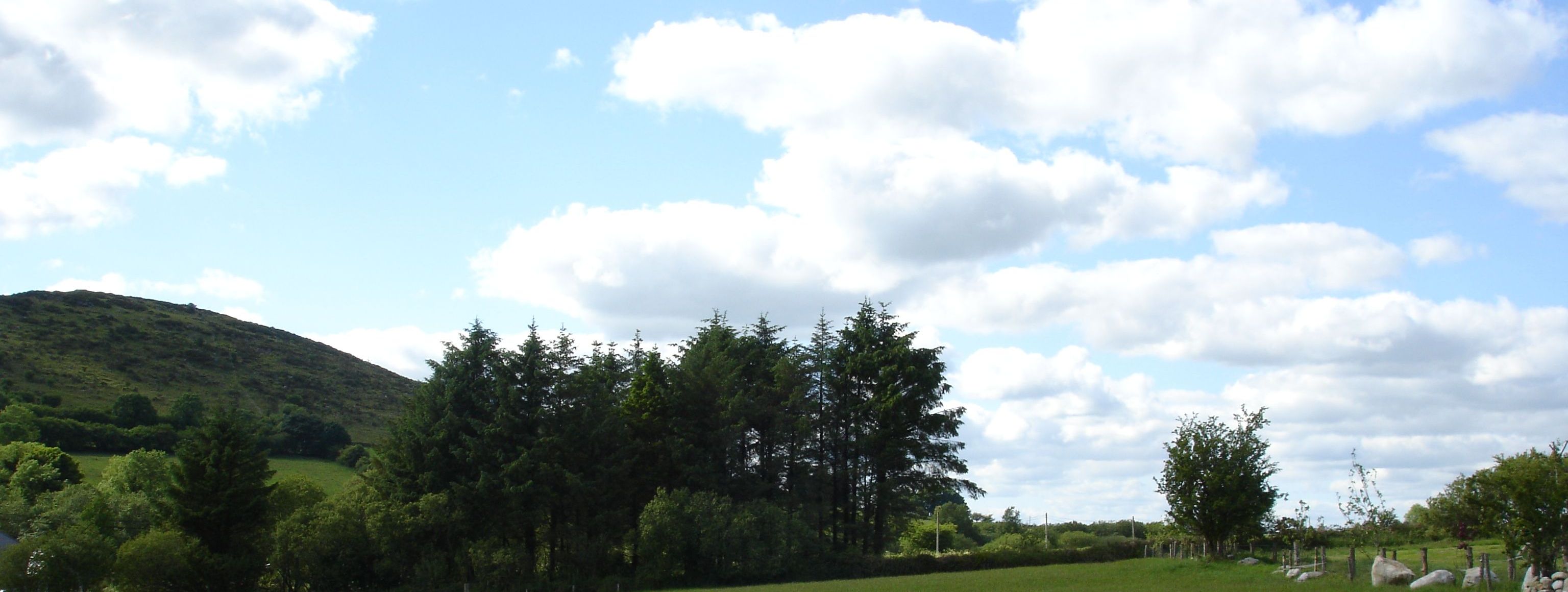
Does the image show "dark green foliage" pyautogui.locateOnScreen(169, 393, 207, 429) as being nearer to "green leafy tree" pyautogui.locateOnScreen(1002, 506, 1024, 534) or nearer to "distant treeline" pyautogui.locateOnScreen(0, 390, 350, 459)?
"distant treeline" pyautogui.locateOnScreen(0, 390, 350, 459)

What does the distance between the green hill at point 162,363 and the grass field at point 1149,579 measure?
78361mm

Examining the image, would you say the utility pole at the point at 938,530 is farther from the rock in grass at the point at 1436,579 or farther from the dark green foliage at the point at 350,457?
the dark green foliage at the point at 350,457

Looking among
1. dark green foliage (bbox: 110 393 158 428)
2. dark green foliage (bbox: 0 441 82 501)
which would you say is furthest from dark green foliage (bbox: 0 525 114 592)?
dark green foliage (bbox: 110 393 158 428)

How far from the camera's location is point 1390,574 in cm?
2920

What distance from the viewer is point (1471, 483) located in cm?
2966

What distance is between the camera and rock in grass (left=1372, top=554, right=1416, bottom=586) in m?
29.1

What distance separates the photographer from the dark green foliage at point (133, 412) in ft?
347

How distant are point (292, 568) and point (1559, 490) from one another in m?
53.0

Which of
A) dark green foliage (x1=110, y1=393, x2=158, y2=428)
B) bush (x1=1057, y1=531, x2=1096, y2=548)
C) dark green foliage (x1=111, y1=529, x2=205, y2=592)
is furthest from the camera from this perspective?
dark green foliage (x1=110, y1=393, x2=158, y2=428)

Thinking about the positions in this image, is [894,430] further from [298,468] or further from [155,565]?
[298,468]

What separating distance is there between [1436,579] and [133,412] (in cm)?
11583

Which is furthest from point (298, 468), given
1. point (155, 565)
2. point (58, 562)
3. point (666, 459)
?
point (666, 459)

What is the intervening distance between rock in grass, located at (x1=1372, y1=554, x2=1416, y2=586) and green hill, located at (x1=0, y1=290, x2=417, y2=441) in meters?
98.3

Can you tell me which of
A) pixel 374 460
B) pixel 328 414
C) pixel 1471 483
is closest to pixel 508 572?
pixel 374 460
